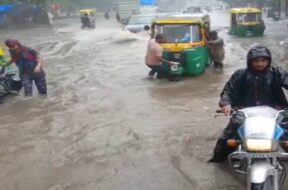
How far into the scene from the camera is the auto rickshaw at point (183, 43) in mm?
12953

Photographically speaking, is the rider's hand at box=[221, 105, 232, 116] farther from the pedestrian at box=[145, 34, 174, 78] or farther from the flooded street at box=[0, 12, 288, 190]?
the pedestrian at box=[145, 34, 174, 78]

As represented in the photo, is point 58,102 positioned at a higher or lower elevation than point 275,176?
lower

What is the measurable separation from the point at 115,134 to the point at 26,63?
3.94 meters

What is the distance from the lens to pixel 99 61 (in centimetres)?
1834

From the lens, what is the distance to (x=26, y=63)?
11141mm

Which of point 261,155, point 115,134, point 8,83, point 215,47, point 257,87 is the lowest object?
point 115,134

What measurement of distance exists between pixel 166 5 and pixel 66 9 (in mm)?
33187

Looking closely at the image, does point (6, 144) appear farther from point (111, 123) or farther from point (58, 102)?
point (58, 102)

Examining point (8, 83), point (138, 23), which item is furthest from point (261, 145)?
point (138, 23)

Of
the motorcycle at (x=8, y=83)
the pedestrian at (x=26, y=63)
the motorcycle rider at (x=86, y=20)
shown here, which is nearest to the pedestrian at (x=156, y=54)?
the pedestrian at (x=26, y=63)

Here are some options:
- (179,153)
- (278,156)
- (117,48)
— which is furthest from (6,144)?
(117,48)

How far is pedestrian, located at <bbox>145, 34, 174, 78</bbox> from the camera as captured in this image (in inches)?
500

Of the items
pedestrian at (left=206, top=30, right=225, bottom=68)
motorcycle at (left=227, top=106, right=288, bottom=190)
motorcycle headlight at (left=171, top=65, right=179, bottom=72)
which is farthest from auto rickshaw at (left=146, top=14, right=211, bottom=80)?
motorcycle at (left=227, top=106, right=288, bottom=190)

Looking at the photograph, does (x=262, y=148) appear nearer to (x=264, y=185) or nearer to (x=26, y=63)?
(x=264, y=185)
